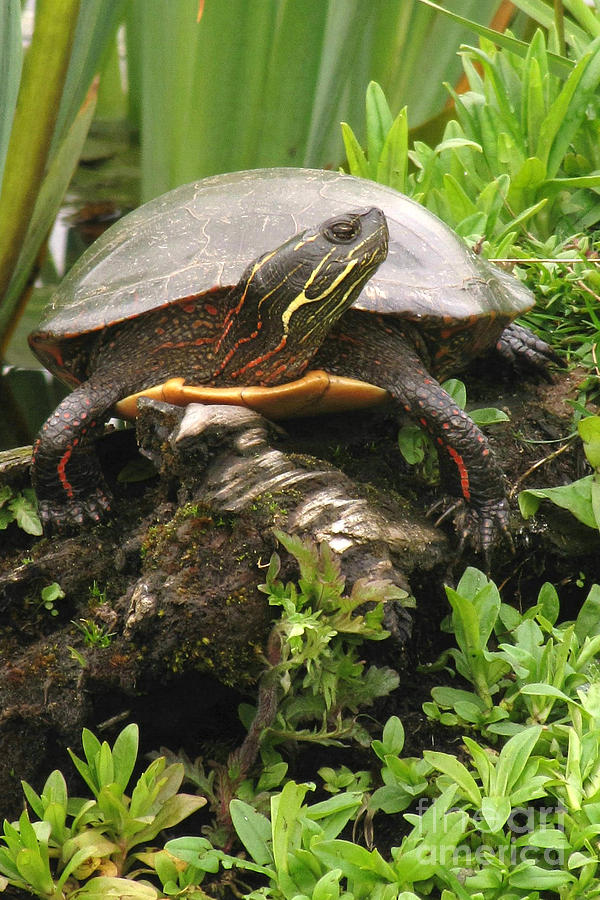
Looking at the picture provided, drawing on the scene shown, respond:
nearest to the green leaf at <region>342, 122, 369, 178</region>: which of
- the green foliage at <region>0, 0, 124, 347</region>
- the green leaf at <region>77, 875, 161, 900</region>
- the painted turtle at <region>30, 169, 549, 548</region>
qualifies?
the painted turtle at <region>30, 169, 549, 548</region>

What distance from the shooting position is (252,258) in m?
2.14

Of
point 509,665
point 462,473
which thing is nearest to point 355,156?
point 462,473

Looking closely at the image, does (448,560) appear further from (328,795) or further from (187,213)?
(187,213)

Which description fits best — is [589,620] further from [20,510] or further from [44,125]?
[44,125]

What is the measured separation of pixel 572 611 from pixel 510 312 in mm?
746

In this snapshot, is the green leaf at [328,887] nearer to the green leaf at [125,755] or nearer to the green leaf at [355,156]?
the green leaf at [125,755]

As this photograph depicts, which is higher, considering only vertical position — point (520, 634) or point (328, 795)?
point (520, 634)

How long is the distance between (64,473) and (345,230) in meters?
0.83

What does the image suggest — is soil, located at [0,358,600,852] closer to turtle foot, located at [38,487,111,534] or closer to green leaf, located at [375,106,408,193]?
turtle foot, located at [38,487,111,534]

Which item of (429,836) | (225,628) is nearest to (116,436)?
(225,628)

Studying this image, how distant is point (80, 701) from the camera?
1559 mm

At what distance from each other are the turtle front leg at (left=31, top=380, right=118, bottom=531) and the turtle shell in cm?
26

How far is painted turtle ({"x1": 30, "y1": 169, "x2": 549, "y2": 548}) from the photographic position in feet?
6.40

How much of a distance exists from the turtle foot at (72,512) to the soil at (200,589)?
0.09ft
